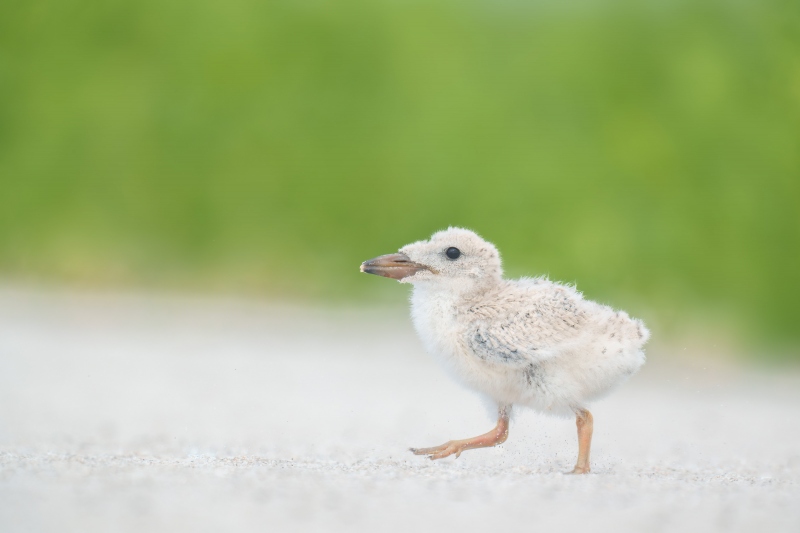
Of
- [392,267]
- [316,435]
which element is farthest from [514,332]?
[316,435]

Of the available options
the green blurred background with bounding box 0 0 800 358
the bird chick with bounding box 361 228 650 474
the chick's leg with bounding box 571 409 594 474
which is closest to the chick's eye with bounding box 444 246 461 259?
the bird chick with bounding box 361 228 650 474

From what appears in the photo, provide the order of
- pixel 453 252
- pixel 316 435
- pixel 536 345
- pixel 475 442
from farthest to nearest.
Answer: pixel 316 435, pixel 453 252, pixel 475 442, pixel 536 345

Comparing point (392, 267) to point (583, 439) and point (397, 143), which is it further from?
point (397, 143)

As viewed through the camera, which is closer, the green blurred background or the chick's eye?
the chick's eye

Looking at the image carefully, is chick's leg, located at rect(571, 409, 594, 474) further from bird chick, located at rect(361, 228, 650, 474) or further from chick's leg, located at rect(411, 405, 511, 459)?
chick's leg, located at rect(411, 405, 511, 459)

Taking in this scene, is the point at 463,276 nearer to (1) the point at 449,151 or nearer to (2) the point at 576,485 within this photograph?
(2) the point at 576,485

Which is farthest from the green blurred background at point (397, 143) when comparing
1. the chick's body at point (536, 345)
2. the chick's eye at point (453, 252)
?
the chick's body at point (536, 345)

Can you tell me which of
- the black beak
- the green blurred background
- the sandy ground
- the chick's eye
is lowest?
the sandy ground
